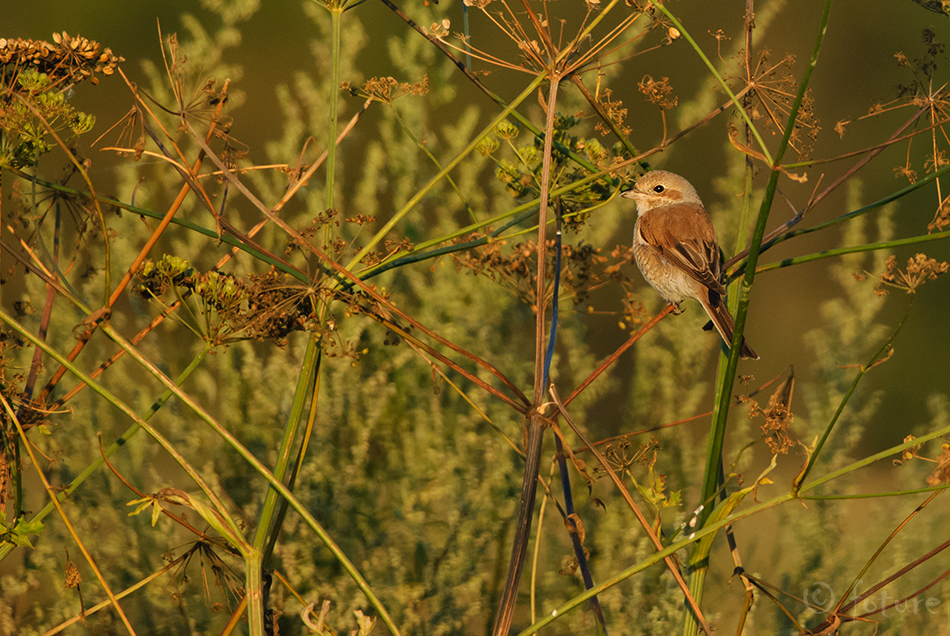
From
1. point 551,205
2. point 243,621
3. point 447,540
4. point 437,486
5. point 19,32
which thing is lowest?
point 243,621

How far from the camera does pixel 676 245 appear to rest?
2750 millimetres

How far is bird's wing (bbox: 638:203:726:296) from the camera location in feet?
8.61

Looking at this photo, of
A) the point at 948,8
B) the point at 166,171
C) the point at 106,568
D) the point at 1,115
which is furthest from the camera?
the point at 166,171

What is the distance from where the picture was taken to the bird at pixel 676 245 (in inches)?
103

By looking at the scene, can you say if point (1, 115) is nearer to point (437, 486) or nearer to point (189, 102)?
point (189, 102)

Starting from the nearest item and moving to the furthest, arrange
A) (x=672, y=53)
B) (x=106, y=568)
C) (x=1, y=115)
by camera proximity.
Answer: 1. (x=1, y=115)
2. (x=106, y=568)
3. (x=672, y=53)

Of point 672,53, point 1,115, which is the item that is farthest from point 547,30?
point 672,53

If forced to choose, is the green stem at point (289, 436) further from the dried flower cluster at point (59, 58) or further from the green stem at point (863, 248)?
the green stem at point (863, 248)

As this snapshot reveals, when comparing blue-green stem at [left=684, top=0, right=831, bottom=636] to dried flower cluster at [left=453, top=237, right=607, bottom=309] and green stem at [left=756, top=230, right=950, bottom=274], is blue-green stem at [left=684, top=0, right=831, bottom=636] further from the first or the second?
dried flower cluster at [left=453, top=237, right=607, bottom=309]

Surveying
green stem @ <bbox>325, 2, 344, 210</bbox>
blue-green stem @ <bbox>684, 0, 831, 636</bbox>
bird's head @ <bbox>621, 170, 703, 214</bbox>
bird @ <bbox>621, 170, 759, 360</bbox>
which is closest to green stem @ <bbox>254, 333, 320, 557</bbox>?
green stem @ <bbox>325, 2, 344, 210</bbox>

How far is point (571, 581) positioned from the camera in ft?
9.21

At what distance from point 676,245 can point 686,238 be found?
45mm

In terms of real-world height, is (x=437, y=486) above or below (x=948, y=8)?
below

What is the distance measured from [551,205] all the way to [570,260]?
0.26 metres
